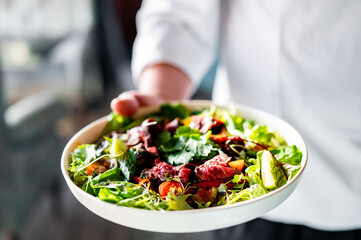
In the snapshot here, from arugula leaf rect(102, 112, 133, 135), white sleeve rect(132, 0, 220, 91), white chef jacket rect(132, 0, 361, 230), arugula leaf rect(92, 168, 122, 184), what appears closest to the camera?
arugula leaf rect(92, 168, 122, 184)

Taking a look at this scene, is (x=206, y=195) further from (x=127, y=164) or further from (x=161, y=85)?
(x=161, y=85)

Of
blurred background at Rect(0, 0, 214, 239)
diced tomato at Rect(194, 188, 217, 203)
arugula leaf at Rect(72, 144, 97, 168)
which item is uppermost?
arugula leaf at Rect(72, 144, 97, 168)

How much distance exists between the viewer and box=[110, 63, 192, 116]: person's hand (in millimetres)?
1166

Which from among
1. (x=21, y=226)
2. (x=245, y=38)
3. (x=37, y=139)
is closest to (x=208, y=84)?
(x=37, y=139)

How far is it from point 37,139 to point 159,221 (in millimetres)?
1809

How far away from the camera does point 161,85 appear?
1.27 meters

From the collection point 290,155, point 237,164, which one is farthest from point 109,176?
point 290,155

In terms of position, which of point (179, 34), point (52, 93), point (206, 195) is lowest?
point (52, 93)

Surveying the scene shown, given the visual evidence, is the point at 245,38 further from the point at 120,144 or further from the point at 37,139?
the point at 37,139

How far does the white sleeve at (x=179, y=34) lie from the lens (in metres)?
1.34

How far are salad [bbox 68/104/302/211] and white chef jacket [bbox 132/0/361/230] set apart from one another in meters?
0.30

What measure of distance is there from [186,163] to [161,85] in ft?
1.63

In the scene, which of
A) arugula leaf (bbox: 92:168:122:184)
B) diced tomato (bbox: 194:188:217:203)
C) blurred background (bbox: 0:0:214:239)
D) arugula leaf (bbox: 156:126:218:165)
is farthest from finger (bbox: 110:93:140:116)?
blurred background (bbox: 0:0:214:239)

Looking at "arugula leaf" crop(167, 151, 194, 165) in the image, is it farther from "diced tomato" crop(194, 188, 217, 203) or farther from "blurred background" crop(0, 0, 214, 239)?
"blurred background" crop(0, 0, 214, 239)
